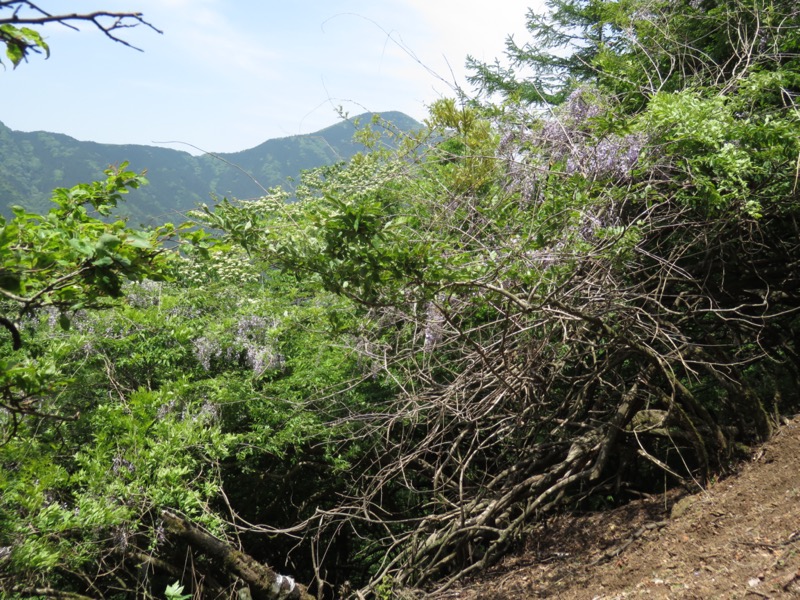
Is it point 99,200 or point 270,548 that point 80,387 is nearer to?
point 270,548

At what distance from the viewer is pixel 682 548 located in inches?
137

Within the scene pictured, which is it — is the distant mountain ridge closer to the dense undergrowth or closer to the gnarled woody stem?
the dense undergrowth

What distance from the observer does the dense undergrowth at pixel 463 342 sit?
3330 millimetres

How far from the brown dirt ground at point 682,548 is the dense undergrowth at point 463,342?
8.7 inches

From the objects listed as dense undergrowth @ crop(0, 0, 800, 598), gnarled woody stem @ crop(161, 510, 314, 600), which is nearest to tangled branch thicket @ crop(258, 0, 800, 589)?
dense undergrowth @ crop(0, 0, 800, 598)

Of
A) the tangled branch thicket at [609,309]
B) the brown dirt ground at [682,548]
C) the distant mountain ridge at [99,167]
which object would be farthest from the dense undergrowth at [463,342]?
the distant mountain ridge at [99,167]

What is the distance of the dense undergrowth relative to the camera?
10.9ft

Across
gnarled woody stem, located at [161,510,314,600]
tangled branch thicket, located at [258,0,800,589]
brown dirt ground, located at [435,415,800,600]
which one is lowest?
gnarled woody stem, located at [161,510,314,600]

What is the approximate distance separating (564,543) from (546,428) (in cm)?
110

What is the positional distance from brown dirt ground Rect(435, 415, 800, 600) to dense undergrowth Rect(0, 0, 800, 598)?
0.73 feet

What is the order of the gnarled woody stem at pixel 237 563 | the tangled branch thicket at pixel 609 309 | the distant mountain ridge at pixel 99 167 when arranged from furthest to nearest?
1. the distant mountain ridge at pixel 99 167
2. the gnarled woody stem at pixel 237 563
3. the tangled branch thicket at pixel 609 309

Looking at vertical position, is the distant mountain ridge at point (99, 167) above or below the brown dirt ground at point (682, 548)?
above

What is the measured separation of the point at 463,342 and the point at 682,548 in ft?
6.62

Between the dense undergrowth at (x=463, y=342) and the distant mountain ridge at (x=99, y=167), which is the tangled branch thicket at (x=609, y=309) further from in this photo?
the distant mountain ridge at (x=99, y=167)
